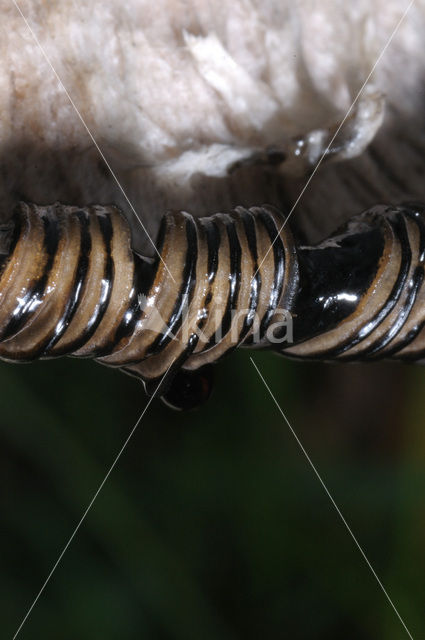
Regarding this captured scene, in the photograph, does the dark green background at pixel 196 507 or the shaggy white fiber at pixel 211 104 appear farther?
the dark green background at pixel 196 507

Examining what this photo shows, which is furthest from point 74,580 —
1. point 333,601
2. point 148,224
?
point 148,224

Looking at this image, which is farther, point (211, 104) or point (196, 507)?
point (196, 507)

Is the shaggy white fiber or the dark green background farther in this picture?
the dark green background

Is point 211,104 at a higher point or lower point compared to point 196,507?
higher

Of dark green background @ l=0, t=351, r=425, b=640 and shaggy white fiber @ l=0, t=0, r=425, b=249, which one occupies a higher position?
shaggy white fiber @ l=0, t=0, r=425, b=249

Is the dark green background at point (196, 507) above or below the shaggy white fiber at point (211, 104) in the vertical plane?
below
